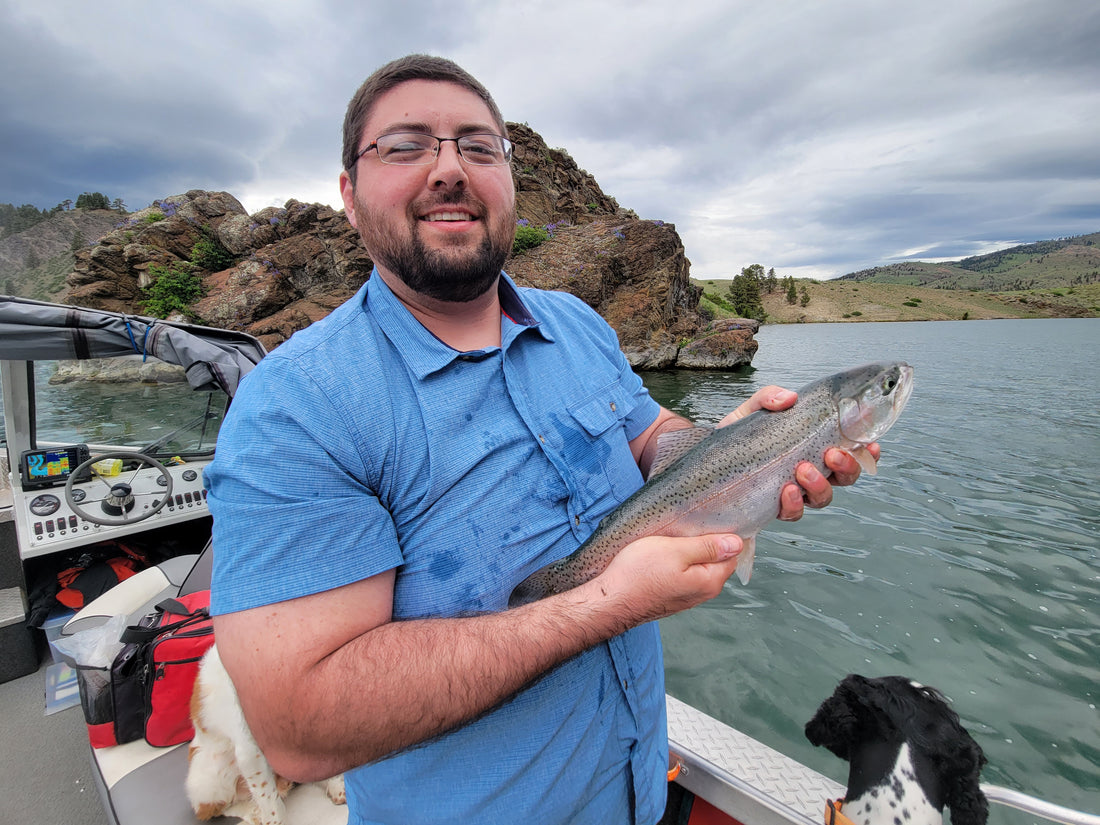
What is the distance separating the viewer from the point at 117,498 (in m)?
4.77

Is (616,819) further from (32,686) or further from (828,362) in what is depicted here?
(828,362)

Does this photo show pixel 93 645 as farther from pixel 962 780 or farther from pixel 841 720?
pixel 962 780

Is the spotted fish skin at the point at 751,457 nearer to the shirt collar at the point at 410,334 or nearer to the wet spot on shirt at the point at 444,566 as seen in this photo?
the wet spot on shirt at the point at 444,566

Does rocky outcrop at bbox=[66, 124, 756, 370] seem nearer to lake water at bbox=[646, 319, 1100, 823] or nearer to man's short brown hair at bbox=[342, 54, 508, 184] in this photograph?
lake water at bbox=[646, 319, 1100, 823]

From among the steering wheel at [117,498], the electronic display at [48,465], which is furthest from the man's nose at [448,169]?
the electronic display at [48,465]

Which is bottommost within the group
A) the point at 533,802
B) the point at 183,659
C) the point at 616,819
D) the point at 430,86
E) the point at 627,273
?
the point at 183,659

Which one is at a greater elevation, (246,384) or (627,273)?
(627,273)

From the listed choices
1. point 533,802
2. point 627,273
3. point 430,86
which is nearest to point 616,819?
point 533,802

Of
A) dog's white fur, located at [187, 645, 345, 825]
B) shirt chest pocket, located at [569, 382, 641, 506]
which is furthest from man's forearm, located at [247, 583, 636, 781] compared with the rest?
dog's white fur, located at [187, 645, 345, 825]

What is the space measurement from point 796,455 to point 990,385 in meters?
27.4

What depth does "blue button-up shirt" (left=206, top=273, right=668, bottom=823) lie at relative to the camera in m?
1.24

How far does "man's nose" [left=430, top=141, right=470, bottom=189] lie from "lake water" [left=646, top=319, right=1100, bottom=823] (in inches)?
199

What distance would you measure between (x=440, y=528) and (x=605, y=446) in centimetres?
74

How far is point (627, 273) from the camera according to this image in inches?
1270
